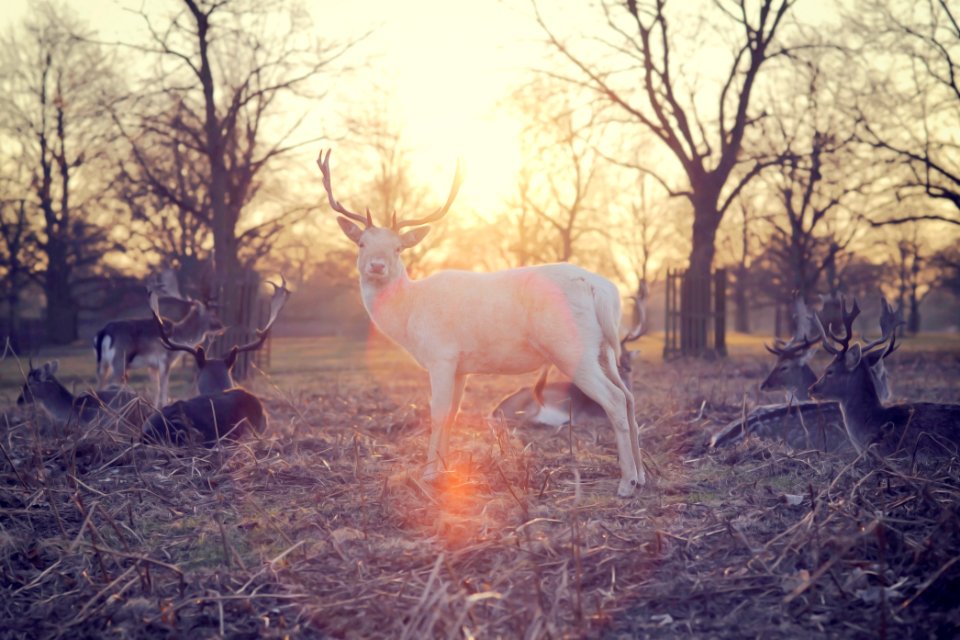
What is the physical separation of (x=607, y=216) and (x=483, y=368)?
3871cm

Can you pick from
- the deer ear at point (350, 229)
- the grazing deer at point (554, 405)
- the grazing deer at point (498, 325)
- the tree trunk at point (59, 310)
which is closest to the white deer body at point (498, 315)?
the grazing deer at point (498, 325)

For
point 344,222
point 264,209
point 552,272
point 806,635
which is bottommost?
point 806,635

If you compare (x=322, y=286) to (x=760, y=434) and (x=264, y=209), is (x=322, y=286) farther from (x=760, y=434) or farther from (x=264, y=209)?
(x=760, y=434)

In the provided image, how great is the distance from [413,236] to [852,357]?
4.59m

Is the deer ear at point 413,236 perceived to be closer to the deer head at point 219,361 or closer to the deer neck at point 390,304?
the deer neck at point 390,304

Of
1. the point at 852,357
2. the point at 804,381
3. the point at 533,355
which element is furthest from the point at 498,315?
the point at 804,381

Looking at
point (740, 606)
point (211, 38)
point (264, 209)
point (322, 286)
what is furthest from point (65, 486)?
point (322, 286)

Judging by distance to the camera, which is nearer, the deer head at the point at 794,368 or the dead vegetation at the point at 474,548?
the dead vegetation at the point at 474,548

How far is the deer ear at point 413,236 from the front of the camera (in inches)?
283

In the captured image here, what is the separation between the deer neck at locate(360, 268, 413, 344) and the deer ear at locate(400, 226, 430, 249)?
1.20ft

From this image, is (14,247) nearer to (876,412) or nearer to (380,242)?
(380,242)

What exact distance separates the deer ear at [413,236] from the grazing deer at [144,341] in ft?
23.7

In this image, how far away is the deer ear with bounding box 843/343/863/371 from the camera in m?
7.87

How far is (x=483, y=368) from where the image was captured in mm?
6598
